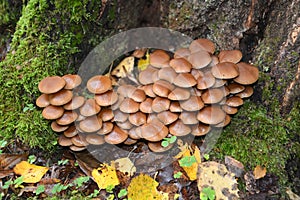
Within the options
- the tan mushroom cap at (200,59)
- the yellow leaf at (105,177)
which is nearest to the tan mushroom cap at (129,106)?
the yellow leaf at (105,177)

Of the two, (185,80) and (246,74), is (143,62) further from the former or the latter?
(246,74)

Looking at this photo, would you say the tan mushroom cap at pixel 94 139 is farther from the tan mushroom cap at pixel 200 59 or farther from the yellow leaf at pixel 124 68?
the tan mushroom cap at pixel 200 59

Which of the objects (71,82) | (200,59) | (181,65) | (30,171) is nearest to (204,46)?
(200,59)

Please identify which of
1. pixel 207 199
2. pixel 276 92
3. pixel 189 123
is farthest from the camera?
pixel 276 92

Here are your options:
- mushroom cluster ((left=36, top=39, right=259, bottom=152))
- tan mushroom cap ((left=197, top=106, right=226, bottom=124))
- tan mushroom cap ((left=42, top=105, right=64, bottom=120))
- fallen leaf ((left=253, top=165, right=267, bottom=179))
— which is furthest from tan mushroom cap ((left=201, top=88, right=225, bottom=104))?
tan mushroom cap ((left=42, top=105, right=64, bottom=120))

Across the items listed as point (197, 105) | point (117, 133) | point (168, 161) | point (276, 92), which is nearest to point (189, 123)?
point (197, 105)

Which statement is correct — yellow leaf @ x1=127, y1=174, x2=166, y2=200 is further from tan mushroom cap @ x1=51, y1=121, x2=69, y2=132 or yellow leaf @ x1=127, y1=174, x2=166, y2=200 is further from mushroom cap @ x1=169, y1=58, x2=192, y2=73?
mushroom cap @ x1=169, y1=58, x2=192, y2=73

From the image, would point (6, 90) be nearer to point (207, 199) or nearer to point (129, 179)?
point (129, 179)
